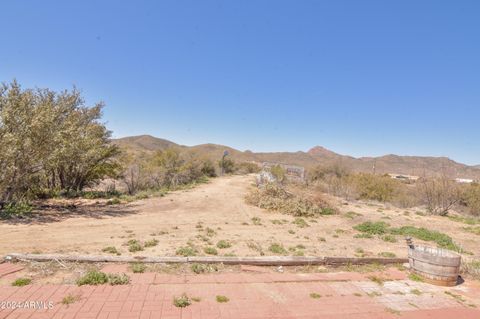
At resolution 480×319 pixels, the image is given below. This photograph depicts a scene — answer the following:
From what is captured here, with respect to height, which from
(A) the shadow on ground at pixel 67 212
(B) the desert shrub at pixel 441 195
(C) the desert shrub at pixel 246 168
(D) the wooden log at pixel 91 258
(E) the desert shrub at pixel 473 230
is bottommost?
(A) the shadow on ground at pixel 67 212

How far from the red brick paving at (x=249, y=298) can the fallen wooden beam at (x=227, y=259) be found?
390 millimetres

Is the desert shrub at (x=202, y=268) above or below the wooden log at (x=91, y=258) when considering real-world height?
below

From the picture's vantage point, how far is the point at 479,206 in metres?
19.1

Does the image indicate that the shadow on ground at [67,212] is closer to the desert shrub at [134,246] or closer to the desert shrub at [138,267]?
the desert shrub at [134,246]

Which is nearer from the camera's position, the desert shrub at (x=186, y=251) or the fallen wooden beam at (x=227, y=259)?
the fallen wooden beam at (x=227, y=259)

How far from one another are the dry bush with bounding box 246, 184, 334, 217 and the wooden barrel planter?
6744 millimetres

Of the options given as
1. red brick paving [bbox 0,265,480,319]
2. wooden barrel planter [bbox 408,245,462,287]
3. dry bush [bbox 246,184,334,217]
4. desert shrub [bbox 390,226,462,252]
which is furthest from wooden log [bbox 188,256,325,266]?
dry bush [bbox 246,184,334,217]

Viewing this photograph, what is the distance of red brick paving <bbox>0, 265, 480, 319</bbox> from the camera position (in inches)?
154

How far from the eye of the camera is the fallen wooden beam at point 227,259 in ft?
17.5

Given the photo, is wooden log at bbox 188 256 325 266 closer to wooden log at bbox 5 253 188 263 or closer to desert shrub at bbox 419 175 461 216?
wooden log at bbox 5 253 188 263

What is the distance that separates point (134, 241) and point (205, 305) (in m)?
3.53

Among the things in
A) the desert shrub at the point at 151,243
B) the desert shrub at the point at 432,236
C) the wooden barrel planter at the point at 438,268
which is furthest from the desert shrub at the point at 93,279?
the desert shrub at the point at 432,236

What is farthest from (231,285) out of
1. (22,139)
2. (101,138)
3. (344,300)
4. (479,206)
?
(479,206)

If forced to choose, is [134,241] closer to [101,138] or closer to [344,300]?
[344,300]
